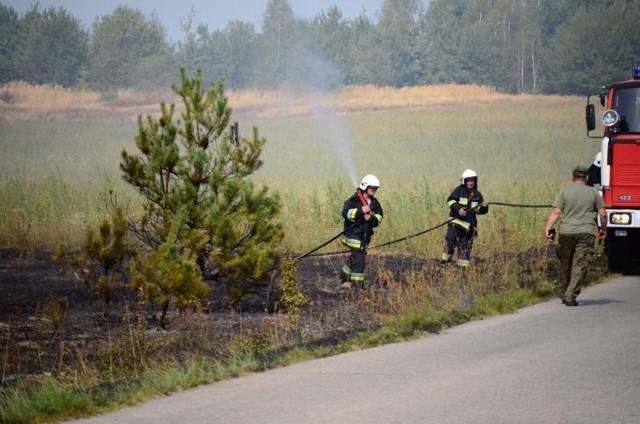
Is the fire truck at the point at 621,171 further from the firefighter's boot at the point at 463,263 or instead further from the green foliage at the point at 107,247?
the green foliage at the point at 107,247

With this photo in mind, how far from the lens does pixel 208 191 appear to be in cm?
1438

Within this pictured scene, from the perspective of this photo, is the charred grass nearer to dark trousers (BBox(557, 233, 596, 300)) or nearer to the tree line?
dark trousers (BBox(557, 233, 596, 300))

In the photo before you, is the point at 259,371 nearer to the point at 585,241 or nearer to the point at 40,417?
the point at 40,417

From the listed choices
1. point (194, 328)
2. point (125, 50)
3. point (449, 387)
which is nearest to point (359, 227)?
point (194, 328)

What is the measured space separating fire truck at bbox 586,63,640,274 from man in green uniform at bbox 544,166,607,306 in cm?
265

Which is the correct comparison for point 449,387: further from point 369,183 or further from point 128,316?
point 369,183

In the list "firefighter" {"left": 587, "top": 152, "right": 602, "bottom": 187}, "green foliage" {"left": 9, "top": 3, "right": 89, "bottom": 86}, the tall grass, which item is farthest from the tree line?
"firefighter" {"left": 587, "top": 152, "right": 602, "bottom": 187}

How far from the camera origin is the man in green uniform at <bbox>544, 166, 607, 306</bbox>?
48.0ft

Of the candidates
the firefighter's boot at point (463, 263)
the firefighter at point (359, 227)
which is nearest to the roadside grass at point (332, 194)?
the firefighter's boot at point (463, 263)

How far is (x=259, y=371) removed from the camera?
10.3 meters

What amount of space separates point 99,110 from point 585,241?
40181mm

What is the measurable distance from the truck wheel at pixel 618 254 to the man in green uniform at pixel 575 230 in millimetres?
3038

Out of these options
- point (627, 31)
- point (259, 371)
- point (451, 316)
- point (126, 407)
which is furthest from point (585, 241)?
point (627, 31)

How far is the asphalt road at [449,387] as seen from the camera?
8.55 meters
